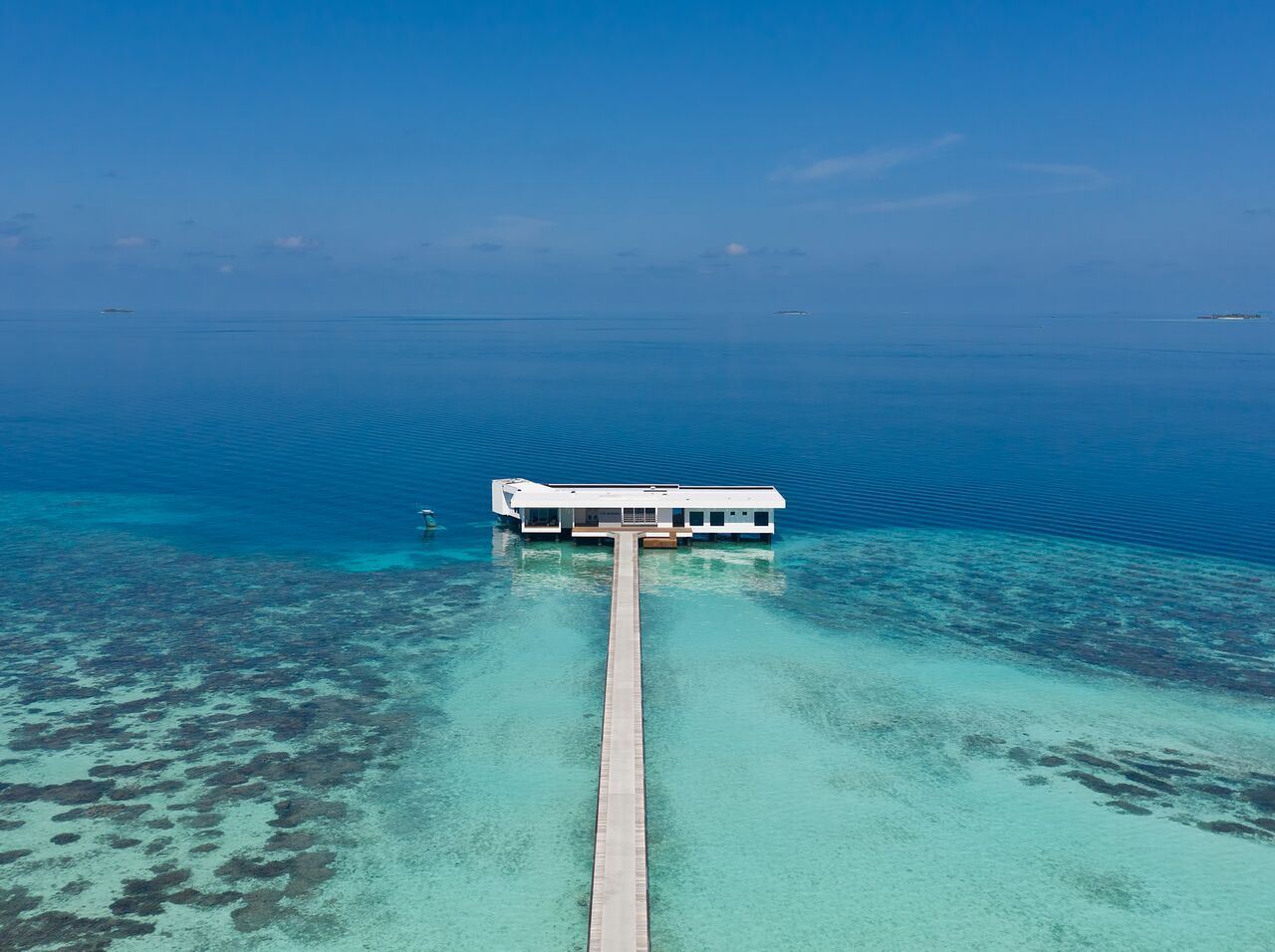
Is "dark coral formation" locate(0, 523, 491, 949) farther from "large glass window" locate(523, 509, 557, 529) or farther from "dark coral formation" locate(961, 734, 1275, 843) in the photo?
"dark coral formation" locate(961, 734, 1275, 843)

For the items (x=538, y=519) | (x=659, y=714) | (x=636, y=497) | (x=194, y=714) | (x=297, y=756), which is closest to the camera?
(x=297, y=756)

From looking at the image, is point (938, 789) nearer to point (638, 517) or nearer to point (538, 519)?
point (638, 517)

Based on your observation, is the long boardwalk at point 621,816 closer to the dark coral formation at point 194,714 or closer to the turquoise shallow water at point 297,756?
the turquoise shallow water at point 297,756

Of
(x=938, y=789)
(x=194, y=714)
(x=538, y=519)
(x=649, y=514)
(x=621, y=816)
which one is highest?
(x=649, y=514)

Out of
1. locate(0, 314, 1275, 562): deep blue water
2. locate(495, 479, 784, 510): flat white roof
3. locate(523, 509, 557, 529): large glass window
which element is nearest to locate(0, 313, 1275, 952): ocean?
locate(0, 314, 1275, 562): deep blue water

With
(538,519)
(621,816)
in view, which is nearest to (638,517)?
(538,519)

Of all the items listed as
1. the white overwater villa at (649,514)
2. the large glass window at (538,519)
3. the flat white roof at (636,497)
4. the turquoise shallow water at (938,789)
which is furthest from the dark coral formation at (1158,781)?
the large glass window at (538,519)
